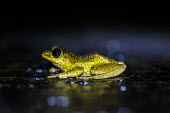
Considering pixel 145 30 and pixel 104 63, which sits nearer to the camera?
pixel 104 63

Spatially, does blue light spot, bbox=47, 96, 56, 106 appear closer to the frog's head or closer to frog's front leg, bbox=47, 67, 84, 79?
frog's front leg, bbox=47, 67, 84, 79

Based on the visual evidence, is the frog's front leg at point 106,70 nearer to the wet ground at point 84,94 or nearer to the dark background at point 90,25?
the wet ground at point 84,94

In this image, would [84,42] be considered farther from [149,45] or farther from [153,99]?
[153,99]

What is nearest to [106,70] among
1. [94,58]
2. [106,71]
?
[106,71]

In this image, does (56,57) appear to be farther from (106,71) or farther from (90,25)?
(90,25)

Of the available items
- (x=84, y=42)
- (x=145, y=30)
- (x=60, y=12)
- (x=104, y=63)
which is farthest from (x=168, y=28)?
(x=104, y=63)

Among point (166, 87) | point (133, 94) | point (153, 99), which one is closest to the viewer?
point (153, 99)
